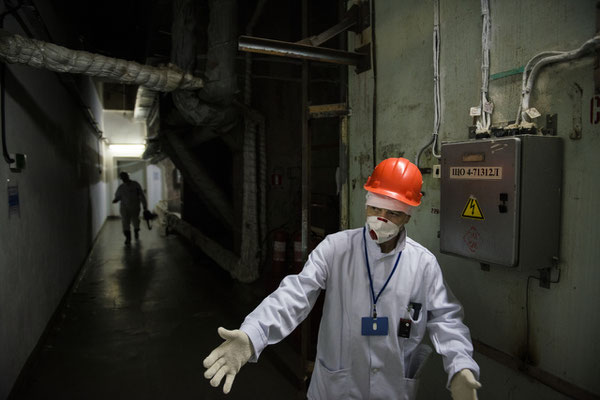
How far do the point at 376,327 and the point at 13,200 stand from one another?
2.67 m

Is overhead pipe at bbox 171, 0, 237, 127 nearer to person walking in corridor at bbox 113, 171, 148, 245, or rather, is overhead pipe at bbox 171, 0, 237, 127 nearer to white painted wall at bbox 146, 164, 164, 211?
person walking in corridor at bbox 113, 171, 148, 245

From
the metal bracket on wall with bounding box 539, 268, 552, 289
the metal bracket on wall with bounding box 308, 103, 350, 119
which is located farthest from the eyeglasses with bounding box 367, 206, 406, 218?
the metal bracket on wall with bounding box 308, 103, 350, 119

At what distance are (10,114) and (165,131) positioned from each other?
3607mm

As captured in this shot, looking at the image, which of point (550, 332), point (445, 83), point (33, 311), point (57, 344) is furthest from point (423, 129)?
point (57, 344)

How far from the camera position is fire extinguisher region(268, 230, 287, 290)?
11.8 feet

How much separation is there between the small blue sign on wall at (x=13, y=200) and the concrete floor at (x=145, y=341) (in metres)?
1.20

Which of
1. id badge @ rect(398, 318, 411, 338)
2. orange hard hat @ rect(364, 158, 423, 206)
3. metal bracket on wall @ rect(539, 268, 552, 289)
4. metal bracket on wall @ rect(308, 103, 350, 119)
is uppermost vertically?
metal bracket on wall @ rect(308, 103, 350, 119)

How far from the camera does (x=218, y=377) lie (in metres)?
1.22

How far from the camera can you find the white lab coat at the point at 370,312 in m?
1.52

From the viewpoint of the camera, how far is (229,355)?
1.28m

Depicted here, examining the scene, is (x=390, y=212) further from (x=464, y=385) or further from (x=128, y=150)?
(x=128, y=150)

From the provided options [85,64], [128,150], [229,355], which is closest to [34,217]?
[85,64]

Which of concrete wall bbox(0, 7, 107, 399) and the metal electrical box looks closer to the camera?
the metal electrical box

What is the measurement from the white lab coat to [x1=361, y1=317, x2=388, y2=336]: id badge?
24mm
